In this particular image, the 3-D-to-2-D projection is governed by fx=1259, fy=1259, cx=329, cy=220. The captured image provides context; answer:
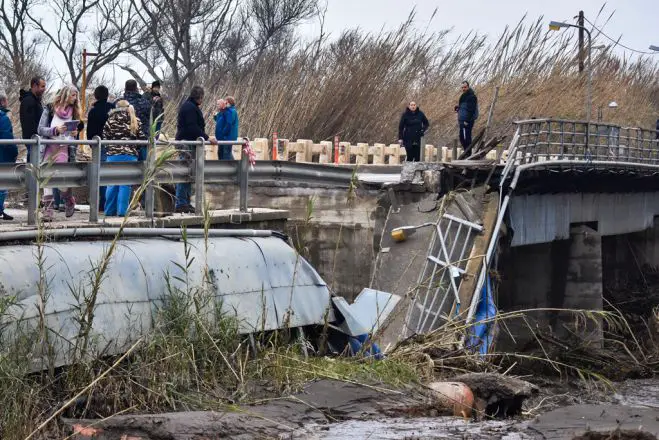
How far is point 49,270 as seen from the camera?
8891mm

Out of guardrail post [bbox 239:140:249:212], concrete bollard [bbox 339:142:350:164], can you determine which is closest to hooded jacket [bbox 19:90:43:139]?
guardrail post [bbox 239:140:249:212]

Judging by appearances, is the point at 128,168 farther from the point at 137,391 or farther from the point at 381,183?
the point at 381,183

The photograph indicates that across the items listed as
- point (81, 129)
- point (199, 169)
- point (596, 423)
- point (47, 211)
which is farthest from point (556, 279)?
point (596, 423)

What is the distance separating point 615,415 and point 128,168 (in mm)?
5702

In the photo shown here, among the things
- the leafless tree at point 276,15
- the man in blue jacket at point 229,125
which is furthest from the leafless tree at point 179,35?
the man in blue jacket at point 229,125

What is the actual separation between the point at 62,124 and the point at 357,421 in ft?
18.3

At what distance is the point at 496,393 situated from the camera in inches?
401

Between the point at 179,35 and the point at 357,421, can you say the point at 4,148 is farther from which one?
the point at 179,35

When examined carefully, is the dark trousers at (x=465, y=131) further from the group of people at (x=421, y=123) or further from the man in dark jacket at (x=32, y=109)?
the man in dark jacket at (x=32, y=109)

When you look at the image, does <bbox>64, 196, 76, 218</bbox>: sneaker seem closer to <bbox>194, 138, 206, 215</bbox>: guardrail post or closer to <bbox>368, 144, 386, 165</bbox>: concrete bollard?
<bbox>194, 138, 206, 215</bbox>: guardrail post

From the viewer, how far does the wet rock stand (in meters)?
10.1

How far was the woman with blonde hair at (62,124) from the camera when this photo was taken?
41.6ft

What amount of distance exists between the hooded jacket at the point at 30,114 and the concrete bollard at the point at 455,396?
5.64 meters

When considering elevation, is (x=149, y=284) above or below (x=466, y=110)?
below
